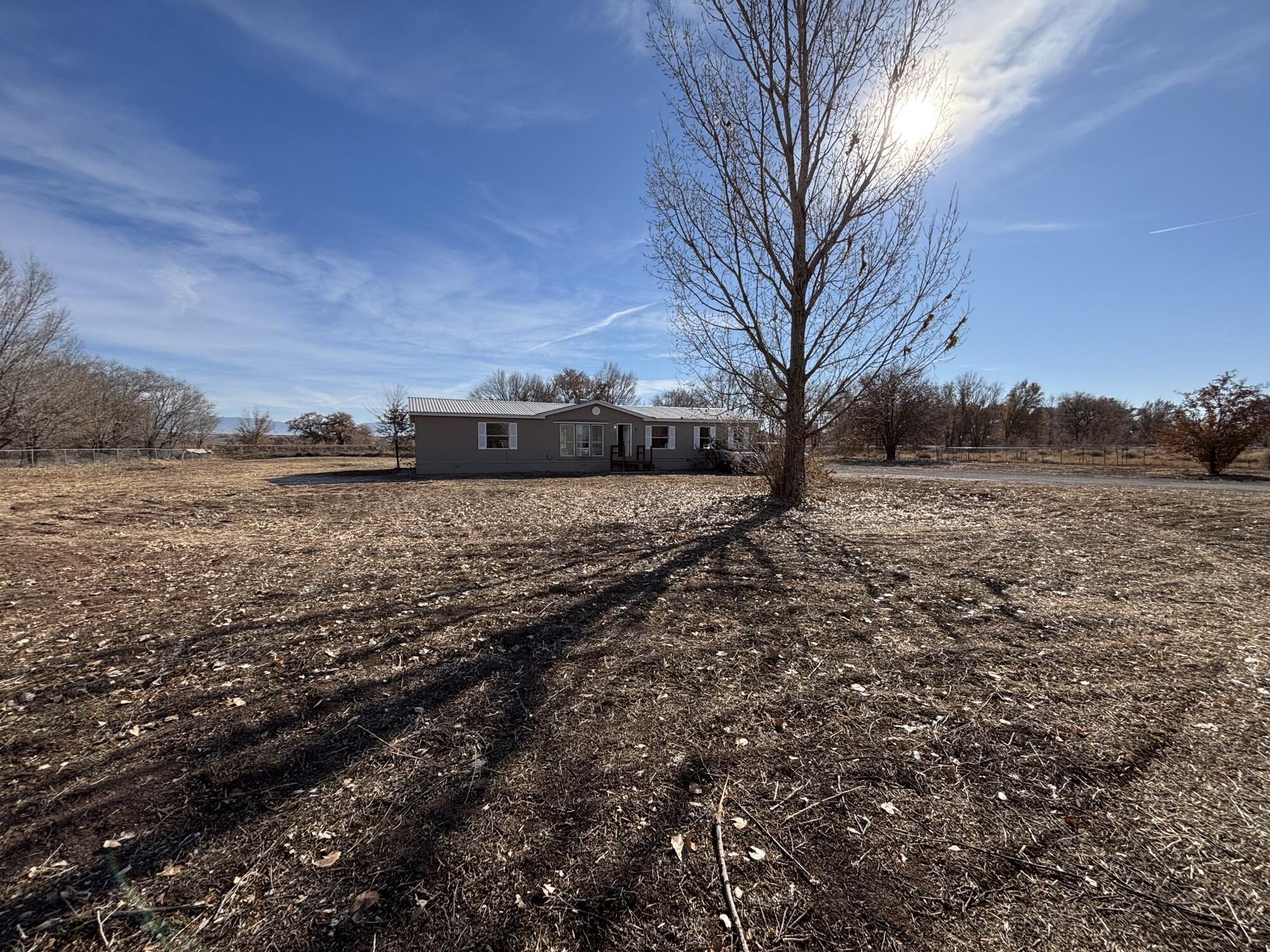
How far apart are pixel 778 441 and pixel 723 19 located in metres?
6.93

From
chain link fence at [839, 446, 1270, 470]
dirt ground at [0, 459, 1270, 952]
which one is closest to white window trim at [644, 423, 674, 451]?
chain link fence at [839, 446, 1270, 470]

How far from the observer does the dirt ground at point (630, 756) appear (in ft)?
4.99

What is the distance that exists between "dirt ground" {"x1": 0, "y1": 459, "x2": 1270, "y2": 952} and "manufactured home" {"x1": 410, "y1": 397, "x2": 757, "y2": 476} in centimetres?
1273

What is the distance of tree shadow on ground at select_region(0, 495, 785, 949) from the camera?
4.99 feet

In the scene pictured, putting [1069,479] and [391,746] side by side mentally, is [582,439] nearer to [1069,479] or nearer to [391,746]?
[1069,479]

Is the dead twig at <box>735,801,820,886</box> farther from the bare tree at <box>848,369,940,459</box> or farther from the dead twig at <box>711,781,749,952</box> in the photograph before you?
the bare tree at <box>848,369,940,459</box>

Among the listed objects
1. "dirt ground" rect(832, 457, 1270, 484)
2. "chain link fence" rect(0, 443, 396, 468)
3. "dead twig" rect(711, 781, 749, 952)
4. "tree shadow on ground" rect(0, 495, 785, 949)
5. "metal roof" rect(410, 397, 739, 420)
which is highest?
"metal roof" rect(410, 397, 739, 420)

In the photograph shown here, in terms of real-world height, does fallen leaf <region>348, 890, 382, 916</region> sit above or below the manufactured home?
below

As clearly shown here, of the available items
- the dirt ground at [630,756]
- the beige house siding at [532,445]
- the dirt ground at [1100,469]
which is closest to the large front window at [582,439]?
the beige house siding at [532,445]

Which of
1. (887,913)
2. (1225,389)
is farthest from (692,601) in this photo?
(1225,389)

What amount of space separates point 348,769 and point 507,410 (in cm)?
1844

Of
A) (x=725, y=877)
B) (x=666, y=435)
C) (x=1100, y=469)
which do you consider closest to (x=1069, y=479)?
(x=1100, y=469)

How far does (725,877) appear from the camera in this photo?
166 centimetres

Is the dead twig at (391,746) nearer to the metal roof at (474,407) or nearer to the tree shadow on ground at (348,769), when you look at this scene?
the tree shadow on ground at (348,769)
